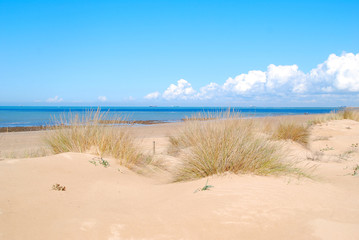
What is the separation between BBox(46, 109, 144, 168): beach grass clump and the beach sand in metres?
1.00

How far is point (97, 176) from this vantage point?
4.66 meters

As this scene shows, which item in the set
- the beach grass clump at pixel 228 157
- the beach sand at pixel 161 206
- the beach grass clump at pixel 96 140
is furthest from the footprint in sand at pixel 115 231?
the beach grass clump at pixel 96 140

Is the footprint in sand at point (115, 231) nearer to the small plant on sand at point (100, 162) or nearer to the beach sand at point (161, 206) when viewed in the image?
the beach sand at point (161, 206)

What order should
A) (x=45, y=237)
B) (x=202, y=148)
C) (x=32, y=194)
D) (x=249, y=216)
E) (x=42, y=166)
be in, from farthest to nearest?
(x=202, y=148)
(x=42, y=166)
(x=32, y=194)
(x=249, y=216)
(x=45, y=237)

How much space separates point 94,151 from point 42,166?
1669 mm

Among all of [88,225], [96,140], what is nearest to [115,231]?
[88,225]

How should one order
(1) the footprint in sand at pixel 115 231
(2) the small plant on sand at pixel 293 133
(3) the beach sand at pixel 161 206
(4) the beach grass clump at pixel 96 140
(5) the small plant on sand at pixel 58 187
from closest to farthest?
(1) the footprint in sand at pixel 115 231, (3) the beach sand at pixel 161 206, (5) the small plant on sand at pixel 58 187, (4) the beach grass clump at pixel 96 140, (2) the small plant on sand at pixel 293 133

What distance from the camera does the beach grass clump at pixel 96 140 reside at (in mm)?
6082

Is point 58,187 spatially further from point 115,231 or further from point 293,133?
point 293,133

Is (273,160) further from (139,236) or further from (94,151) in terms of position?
(94,151)

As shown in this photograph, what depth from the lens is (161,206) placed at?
136 inches

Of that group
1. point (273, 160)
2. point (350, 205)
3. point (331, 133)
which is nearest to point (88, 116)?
point (273, 160)

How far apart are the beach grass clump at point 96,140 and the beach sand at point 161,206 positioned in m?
1.00

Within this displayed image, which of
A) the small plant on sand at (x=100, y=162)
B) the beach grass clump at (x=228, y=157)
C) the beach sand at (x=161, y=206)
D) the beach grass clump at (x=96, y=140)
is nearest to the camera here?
the beach sand at (x=161, y=206)
